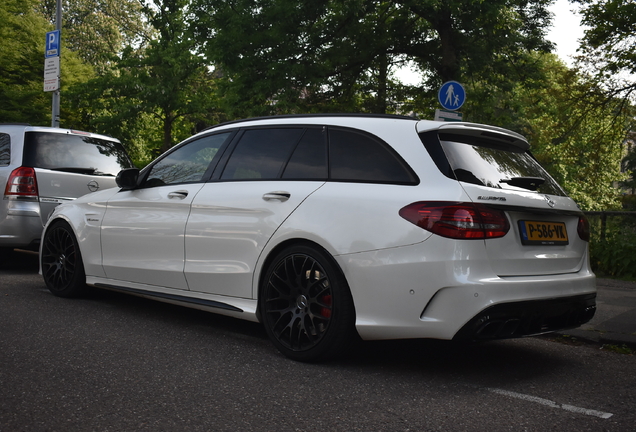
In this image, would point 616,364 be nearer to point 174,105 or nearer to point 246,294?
point 246,294

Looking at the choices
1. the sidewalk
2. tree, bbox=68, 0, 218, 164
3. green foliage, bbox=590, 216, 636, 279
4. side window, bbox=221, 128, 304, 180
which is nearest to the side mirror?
side window, bbox=221, 128, 304, 180

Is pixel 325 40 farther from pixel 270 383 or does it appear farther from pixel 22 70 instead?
pixel 22 70

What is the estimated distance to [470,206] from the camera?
4020 mm

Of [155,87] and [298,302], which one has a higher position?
[155,87]

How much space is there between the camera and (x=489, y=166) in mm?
4410

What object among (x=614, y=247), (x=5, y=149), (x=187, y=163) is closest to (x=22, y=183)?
(x=5, y=149)

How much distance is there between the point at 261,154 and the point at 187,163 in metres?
0.87

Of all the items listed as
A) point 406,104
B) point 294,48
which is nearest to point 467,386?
point 294,48

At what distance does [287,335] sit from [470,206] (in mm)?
1518

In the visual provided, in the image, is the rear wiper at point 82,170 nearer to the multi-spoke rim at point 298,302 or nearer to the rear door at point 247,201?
the rear door at point 247,201

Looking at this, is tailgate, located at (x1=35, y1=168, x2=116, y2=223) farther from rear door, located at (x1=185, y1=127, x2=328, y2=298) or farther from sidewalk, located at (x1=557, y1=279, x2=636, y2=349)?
sidewalk, located at (x1=557, y1=279, x2=636, y2=349)

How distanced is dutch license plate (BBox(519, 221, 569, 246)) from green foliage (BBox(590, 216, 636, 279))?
6514 millimetres

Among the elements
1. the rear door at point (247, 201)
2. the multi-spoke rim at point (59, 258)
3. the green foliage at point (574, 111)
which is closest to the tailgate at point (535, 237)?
the rear door at point (247, 201)

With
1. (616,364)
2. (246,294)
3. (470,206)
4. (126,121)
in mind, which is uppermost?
(126,121)
